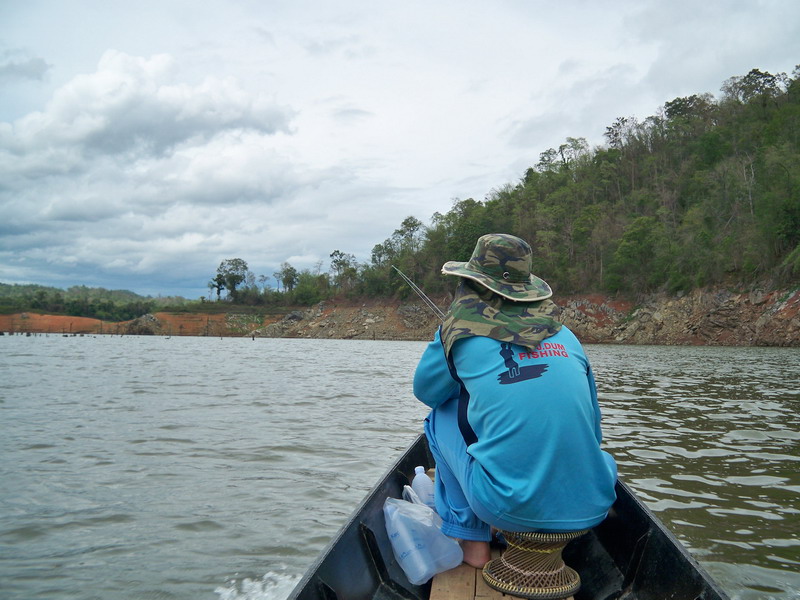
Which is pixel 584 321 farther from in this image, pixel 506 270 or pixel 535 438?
pixel 535 438

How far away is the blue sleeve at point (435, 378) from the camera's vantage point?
286 centimetres

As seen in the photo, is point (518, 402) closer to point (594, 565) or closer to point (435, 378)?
point (435, 378)

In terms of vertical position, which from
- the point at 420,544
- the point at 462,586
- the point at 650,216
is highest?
the point at 650,216

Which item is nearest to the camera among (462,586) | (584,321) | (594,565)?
(462,586)

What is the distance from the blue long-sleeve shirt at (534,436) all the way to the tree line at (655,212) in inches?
1913

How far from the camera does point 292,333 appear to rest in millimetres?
113562

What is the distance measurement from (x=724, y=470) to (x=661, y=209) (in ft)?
246

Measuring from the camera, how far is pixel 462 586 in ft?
9.52

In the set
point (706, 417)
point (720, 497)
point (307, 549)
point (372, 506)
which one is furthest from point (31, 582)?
point (706, 417)

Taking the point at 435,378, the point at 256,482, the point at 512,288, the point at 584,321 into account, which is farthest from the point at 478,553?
the point at 584,321

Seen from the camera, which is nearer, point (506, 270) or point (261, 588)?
point (506, 270)

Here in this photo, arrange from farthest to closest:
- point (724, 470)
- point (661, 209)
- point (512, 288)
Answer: point (661, 209) < point (724, 470) < point (512, 288)

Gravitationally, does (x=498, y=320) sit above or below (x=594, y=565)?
above

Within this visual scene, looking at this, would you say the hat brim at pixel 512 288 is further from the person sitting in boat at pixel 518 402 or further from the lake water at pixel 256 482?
the lake water at pixel 256 482
